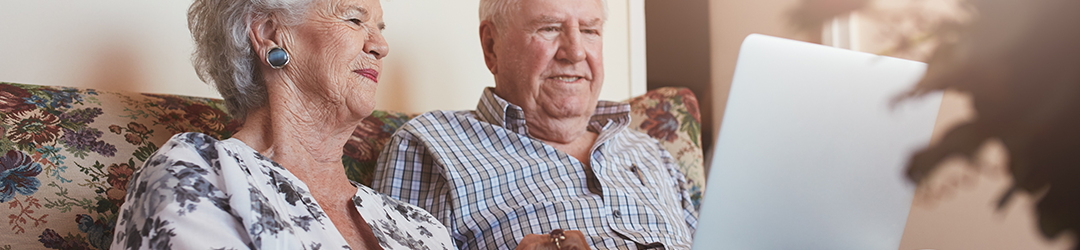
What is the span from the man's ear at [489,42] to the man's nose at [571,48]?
18cm

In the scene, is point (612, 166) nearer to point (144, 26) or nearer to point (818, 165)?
point (818, 165)

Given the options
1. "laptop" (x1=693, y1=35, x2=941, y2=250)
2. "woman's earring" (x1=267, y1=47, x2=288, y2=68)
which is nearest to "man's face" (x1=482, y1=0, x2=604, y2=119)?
"woman's earring" (x1=267, y1=47, x2=288, y2=68)

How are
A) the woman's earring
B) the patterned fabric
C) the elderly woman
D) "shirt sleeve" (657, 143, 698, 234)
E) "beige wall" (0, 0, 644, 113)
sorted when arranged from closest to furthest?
the elderly woman < the woman's earring < "beige wall" (0, 0, 644, 113) < "shirt sleeve" (657, 143, 698, 234) < the patterned fabric

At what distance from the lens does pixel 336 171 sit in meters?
1.03

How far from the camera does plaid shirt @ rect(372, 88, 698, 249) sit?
125 cm

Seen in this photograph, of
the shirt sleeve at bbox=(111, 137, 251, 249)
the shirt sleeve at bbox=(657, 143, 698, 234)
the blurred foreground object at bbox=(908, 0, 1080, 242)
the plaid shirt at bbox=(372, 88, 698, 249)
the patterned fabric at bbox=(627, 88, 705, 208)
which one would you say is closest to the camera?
the blurred foreground object at bbox=(908, 0, 1080, 242)

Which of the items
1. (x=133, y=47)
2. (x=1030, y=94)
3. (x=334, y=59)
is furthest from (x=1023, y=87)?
(x=133, y=47)

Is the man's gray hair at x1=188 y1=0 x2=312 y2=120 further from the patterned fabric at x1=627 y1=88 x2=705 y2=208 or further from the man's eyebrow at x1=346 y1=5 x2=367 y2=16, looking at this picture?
the patterned fabric at x1=627 y1=88 x2=705 y2=208

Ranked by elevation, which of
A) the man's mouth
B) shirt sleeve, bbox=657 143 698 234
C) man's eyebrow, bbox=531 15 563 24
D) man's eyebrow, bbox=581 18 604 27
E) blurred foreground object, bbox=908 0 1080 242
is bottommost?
shirt sleeve, bbox=657 143 698 234

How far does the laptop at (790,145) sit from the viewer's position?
65 centimetres

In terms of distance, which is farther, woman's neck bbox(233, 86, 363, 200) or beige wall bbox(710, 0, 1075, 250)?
woman's neck bbox(233, 86, 363, 200)

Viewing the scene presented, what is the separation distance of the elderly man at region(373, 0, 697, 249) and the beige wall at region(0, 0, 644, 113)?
332 millimetres

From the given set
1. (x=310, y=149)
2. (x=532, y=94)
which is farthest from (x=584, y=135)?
(x=310, y=149)

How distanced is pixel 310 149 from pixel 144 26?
58 centimetres
